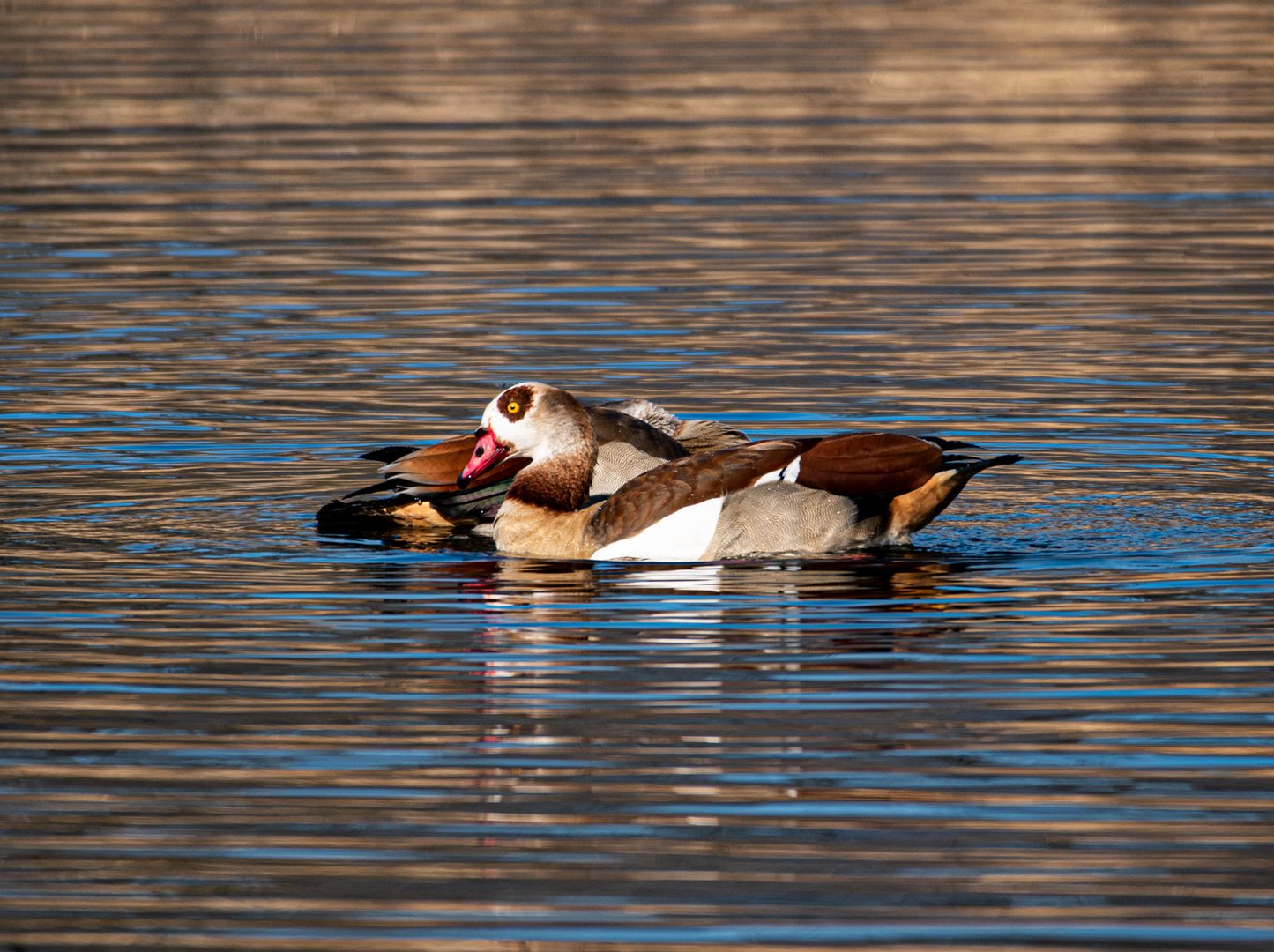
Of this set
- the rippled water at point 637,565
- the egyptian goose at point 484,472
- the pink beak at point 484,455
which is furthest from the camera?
the egyptian goose at point 484,472

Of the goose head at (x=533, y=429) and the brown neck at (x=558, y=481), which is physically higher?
the goose head at (x=533, y=429)

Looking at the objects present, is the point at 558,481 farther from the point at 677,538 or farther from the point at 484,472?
the point at 677,538

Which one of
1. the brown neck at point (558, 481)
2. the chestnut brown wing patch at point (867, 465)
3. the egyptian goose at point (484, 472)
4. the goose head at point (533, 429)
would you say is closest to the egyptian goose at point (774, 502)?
the chestnut brown wing patch at point (867, 465)

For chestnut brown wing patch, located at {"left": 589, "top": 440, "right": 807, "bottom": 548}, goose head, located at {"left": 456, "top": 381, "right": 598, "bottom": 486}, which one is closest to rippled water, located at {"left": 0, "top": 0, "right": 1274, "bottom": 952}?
chestnut brown wing patch, located at {"left": 589, "top": 440, "right": 807, "bottom": 548}

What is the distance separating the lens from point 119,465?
14.4 m

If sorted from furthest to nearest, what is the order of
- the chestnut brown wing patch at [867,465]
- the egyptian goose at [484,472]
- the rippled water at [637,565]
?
the egyptian goose at [484,472], the chestnut brown wing patch at [867,465], the rippled water at [637,565]

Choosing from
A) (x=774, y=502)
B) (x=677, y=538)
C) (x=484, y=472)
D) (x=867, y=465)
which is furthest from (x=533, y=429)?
(x=867, y=465)

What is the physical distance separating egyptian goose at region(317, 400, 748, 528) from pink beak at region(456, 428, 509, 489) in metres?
0.15

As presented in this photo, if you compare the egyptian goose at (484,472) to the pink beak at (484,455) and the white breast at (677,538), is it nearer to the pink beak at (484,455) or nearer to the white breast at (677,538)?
the pink beak at (484,455)

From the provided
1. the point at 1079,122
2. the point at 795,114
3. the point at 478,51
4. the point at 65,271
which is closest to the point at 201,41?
the point at 478,51

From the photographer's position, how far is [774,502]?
11805 mm

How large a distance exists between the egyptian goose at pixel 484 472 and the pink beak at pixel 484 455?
0.15m

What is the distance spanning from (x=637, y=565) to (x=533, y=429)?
1.02m

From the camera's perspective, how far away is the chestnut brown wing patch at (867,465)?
11.7 m
